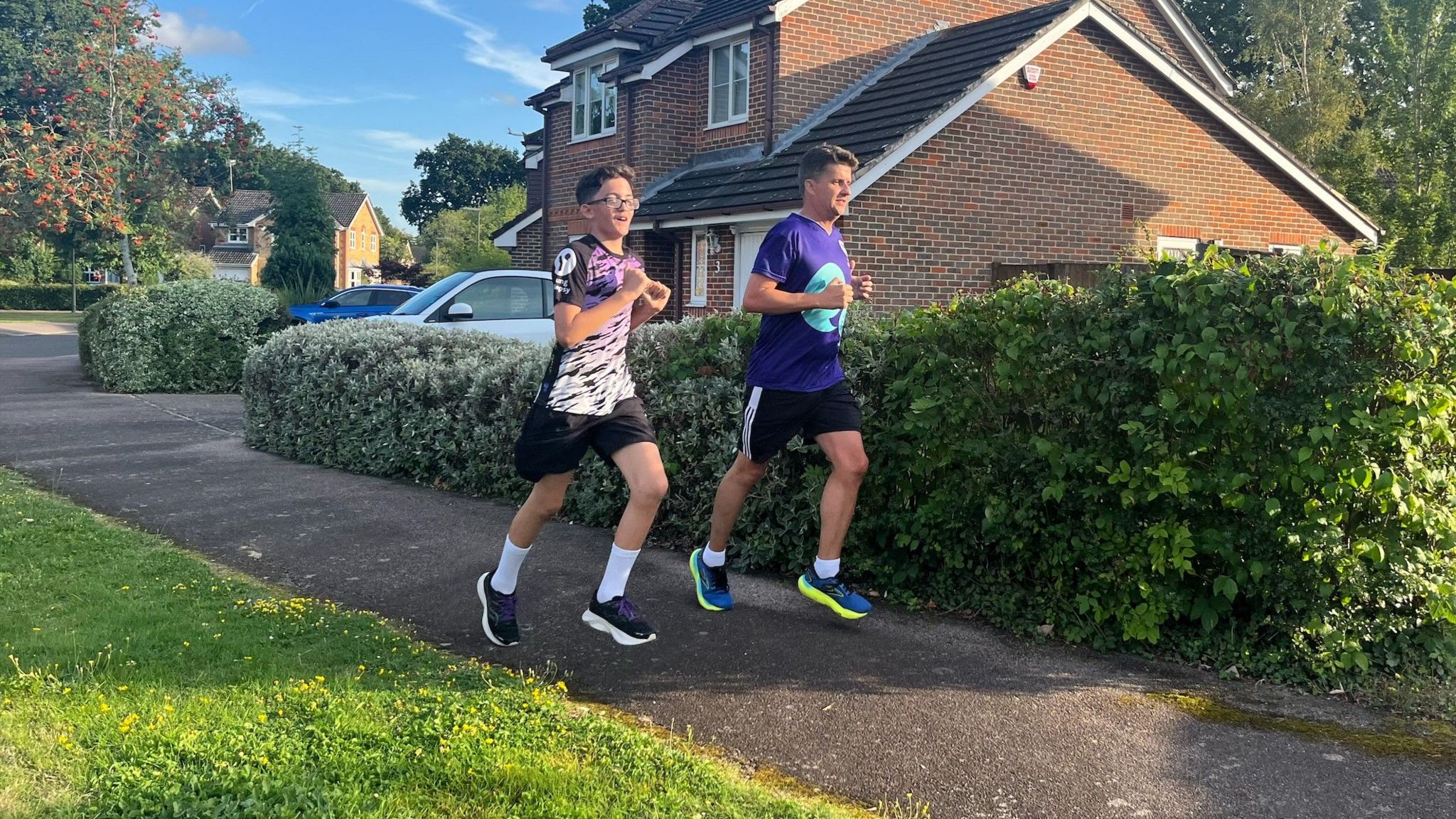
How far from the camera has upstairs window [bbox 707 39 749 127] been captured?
19.0 metres

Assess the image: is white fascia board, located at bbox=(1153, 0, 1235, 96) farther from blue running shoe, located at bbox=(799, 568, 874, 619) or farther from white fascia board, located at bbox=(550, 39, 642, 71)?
blue running shoe, located at bbox=(799, 568, 874, 619)

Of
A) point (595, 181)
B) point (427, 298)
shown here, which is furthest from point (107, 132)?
point (595, 181)

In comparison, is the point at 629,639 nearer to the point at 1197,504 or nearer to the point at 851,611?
the point at 851,611

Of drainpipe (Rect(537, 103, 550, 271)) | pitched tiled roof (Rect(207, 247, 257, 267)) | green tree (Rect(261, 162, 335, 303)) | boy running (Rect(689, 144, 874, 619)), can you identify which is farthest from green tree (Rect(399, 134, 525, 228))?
boy running (Rect(689, 144, 874, 619))

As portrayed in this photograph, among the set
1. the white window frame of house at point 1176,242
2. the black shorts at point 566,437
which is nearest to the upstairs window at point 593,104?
the white window frame of house at point 1176,242

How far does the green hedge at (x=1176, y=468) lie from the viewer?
430 centimetres

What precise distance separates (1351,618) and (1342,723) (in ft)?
1.83

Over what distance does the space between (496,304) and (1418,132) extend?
71.4 feet

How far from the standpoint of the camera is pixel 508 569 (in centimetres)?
477

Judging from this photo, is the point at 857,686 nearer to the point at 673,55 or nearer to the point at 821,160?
the point at 821,160

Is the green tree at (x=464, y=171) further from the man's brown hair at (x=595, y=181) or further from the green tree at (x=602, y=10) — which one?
the man's brown hair at (x=595, y=181)

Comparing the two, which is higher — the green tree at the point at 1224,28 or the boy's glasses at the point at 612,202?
the green tree at the point at 1224,28

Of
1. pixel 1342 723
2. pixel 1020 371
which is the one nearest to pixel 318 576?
pixel 1020 371

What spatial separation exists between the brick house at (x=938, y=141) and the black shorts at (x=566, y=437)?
11.2 metres
